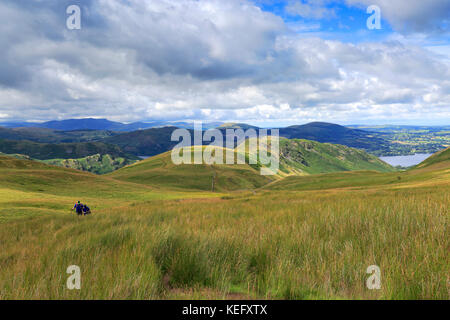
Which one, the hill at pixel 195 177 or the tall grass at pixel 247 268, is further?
the hill at pixel 195 177

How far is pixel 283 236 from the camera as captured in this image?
190 inches

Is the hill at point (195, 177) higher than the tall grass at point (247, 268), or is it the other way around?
the tall grass at point (247, 268)

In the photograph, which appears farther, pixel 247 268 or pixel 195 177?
pixel 195 177

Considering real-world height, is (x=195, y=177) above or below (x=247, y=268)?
below

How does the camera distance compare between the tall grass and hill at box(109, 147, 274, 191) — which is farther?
hill at box(109, 147, 274, 191)

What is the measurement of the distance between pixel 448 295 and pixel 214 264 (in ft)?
9.11

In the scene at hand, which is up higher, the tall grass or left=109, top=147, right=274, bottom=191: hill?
the tall grass

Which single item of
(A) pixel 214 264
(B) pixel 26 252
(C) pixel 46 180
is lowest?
(C) pixel 46 180
